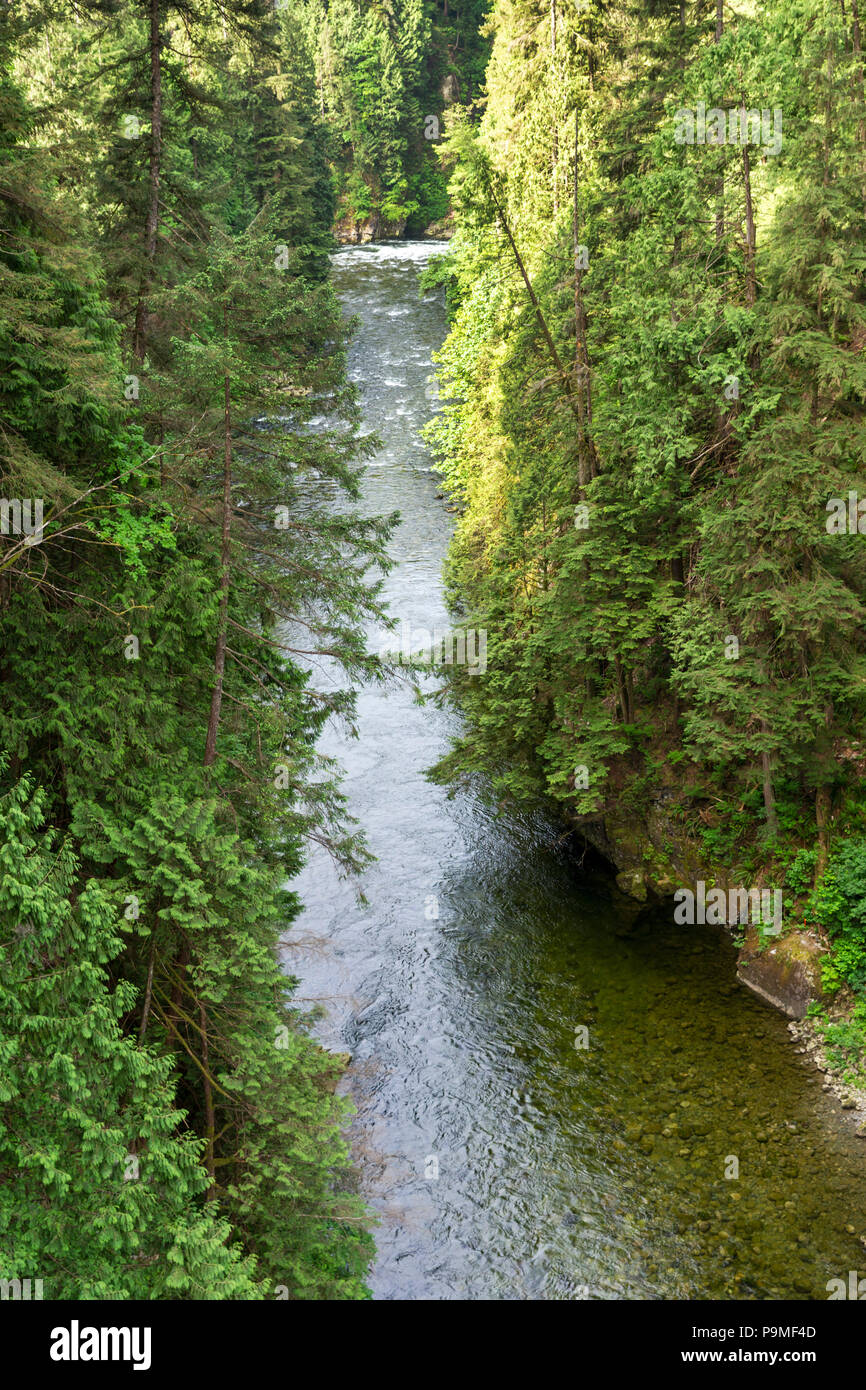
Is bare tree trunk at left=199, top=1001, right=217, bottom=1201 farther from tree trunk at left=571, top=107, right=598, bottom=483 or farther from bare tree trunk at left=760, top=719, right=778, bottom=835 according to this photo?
tree trunk at left=571, top=107, right=598, bottom=483

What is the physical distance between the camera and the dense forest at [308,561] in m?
7.23

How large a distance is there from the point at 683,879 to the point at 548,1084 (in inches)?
196

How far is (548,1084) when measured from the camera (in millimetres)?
12812

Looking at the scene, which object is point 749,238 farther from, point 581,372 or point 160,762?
point 160,762

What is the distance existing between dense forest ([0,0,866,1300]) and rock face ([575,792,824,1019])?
0.47ft

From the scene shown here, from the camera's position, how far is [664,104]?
16094 mm

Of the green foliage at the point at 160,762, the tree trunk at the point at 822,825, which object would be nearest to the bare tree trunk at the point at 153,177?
the green foliage at the point at 160,762

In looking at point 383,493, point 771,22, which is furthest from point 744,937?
point 383,493

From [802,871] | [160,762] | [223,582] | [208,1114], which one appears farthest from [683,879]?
[160,762]

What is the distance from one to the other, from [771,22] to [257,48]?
715cm

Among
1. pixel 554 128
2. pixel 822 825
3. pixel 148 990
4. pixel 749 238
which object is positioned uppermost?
pixel 554 128

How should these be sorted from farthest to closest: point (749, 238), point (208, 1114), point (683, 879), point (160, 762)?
1. point (683, 879)
2. point (749, 238)
3. point (160, 762)
4. point (208, 1114)

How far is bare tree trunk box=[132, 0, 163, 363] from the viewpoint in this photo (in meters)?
12.6

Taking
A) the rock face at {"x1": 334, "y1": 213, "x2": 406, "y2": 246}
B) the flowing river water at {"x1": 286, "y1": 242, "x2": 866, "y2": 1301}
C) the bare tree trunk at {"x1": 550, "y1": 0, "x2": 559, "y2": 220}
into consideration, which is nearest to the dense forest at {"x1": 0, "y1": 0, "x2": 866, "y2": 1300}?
the bare tree trunk at {"x1": 550, "y1": 0, "x2": 559, "y2": 220}
